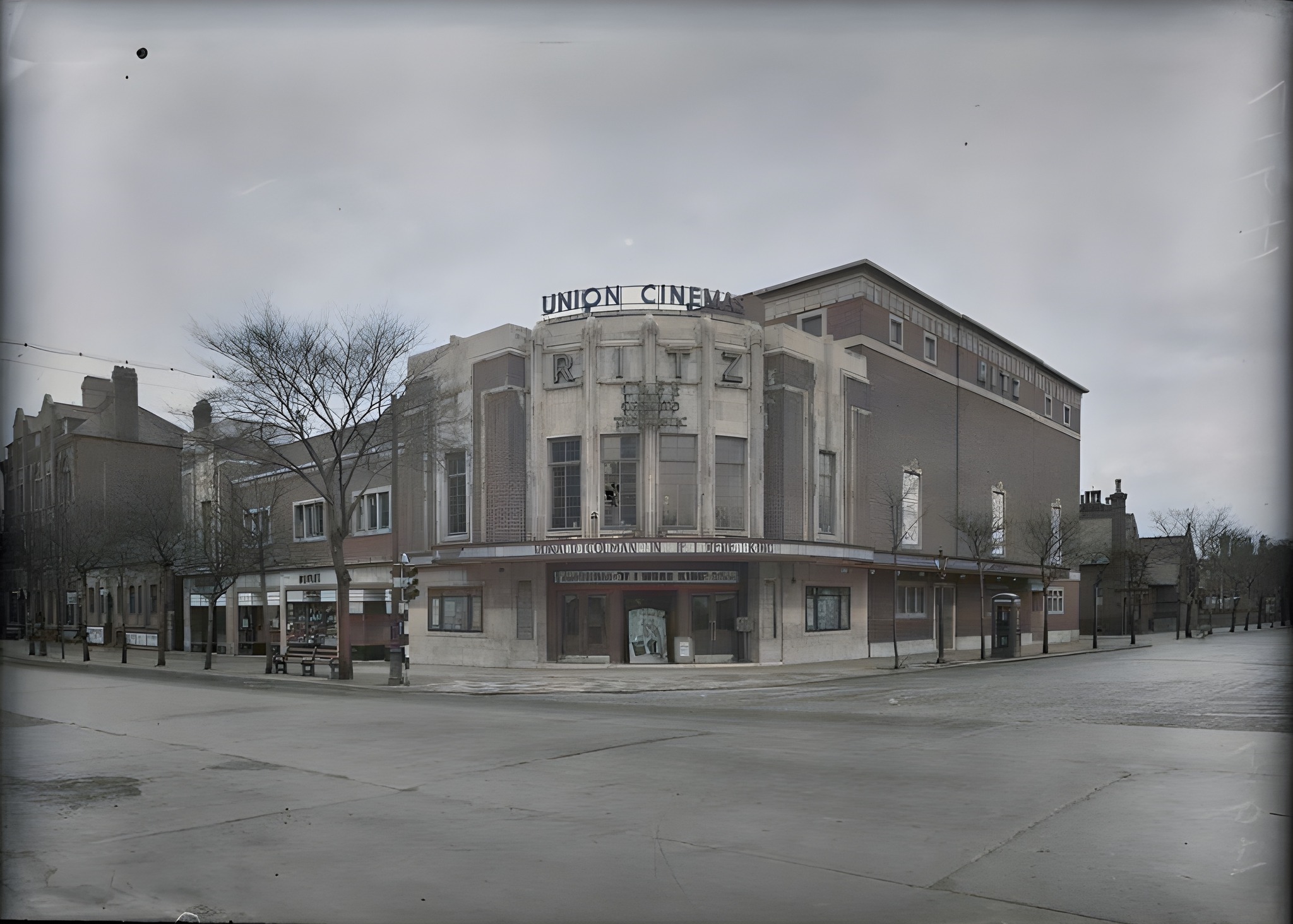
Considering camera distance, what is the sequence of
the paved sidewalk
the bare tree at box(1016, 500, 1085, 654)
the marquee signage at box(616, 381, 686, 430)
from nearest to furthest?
the paved sidewalk → the marquee signage at box(616, 381, 686, 430) → the bare tree at box(1016, 500, 1085, 654)

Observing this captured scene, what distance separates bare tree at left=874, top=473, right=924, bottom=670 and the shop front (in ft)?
26.4

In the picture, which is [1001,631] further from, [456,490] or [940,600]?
[456,490]

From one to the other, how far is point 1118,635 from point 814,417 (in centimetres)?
4889

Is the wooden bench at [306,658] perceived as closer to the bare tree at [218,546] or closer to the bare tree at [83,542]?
the bare tree at [218,546]

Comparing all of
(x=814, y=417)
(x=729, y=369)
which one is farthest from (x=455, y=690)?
(x=814, y=417)

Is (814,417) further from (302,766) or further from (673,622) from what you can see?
(302,766)

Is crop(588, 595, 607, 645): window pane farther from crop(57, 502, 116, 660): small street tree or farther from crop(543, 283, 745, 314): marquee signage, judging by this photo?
crop(57, 502, 116, 660): small street tree

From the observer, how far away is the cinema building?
35.1m

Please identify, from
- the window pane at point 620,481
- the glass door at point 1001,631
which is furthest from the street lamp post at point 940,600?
the window pane at point 620,481

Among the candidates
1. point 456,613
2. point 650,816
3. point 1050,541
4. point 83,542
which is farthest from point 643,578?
point 83,542

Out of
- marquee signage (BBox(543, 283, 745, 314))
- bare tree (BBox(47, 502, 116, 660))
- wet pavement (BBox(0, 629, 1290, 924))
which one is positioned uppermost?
marquee signage (BBox(543, 283, 745, 314))

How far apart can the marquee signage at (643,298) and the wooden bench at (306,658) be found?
15.6m

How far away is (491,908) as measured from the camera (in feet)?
21.7

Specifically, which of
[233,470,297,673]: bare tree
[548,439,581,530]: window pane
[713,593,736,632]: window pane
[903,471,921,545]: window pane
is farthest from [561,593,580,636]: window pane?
[903,471,921,545]: window pane
